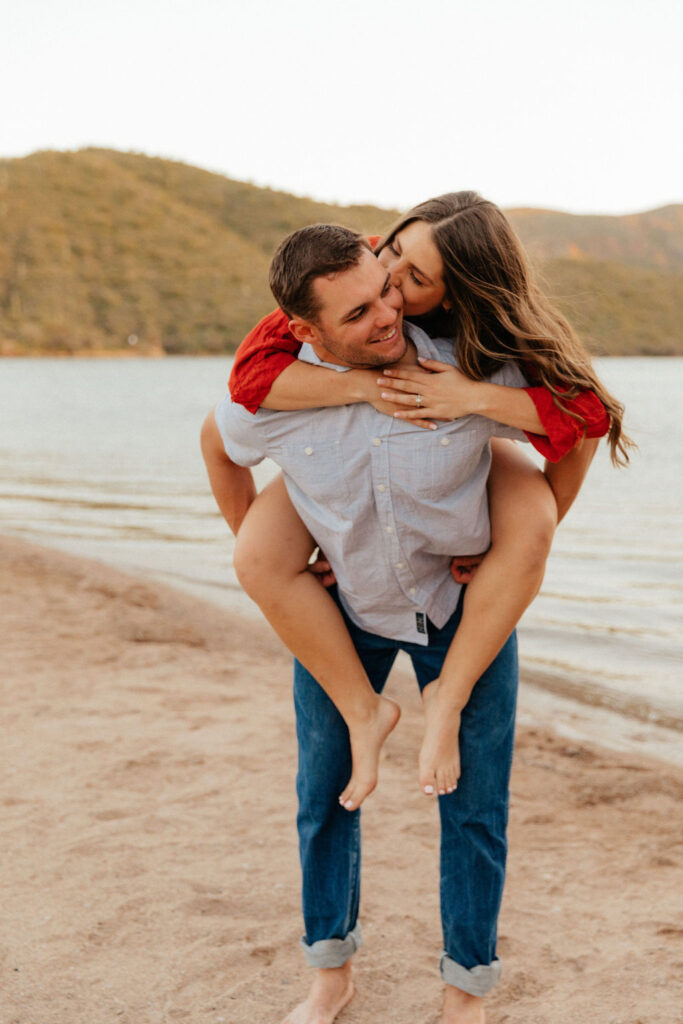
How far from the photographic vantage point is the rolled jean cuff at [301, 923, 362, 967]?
241cm

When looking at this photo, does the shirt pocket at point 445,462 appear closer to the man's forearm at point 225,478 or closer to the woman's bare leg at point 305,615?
the woman's bare leg at point 305,615

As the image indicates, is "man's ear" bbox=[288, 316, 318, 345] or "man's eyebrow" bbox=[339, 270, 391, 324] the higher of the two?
"man's eyebrow" bbox=[339, 270, 391, 324]

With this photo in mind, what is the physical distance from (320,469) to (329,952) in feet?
4.11

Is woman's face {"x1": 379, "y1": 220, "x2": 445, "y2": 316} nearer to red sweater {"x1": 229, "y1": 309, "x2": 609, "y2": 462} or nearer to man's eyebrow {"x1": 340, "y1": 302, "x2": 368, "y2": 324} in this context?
man's eyebrow {"x1": 340, "y1": 302, "x2": 368, "y2": 324}

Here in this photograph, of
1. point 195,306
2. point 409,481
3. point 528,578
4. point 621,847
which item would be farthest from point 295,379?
point 195,306

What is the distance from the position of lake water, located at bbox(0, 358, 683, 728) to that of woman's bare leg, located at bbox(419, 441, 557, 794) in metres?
0.29

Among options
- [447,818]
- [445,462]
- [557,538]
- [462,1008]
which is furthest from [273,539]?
[557,538]

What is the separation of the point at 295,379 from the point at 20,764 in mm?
2675

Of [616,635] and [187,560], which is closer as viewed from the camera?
[616,635]

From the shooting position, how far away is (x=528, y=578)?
6.70 ft

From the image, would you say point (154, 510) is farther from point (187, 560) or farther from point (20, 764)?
point (20, 764)

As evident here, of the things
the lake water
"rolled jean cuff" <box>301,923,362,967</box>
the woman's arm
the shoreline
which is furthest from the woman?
the shoreline

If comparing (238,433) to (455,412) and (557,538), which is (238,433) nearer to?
(455,412)

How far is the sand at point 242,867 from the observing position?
2584mm
